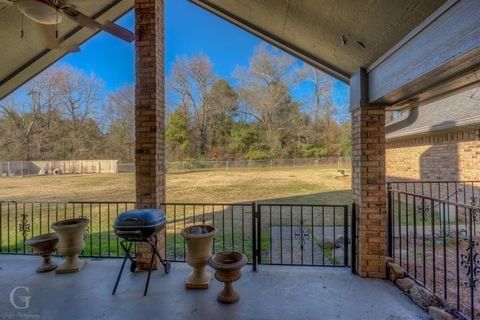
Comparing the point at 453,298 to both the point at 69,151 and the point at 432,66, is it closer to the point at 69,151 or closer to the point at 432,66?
the point at 432,66

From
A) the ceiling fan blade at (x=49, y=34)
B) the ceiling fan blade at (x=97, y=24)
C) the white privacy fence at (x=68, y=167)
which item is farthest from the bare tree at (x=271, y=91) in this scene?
the ceiling fan blade at (x=49, y=34)

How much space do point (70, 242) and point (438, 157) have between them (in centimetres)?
715

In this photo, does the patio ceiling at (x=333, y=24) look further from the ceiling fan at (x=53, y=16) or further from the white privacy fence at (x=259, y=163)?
the white privacy fence at (x=259, y=163)

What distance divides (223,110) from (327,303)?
20.7 meters

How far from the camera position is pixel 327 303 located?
7.59ft

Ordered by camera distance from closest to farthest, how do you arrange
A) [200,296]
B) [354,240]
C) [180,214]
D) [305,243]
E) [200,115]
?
[200,296], [354,240], [305,243], [180,214], [200,115]

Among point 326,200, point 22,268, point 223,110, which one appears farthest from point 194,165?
point 22,268

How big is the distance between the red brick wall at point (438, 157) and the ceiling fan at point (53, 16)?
6.15 m

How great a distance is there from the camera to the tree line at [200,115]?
19609 mm

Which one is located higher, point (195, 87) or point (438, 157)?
point (195, 87)

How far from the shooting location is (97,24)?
2.64m

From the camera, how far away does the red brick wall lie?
489 centimetres

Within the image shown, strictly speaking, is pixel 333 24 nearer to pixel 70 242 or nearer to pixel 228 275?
pixel 228 275

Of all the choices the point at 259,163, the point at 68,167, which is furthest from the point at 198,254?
the point at 68,167
